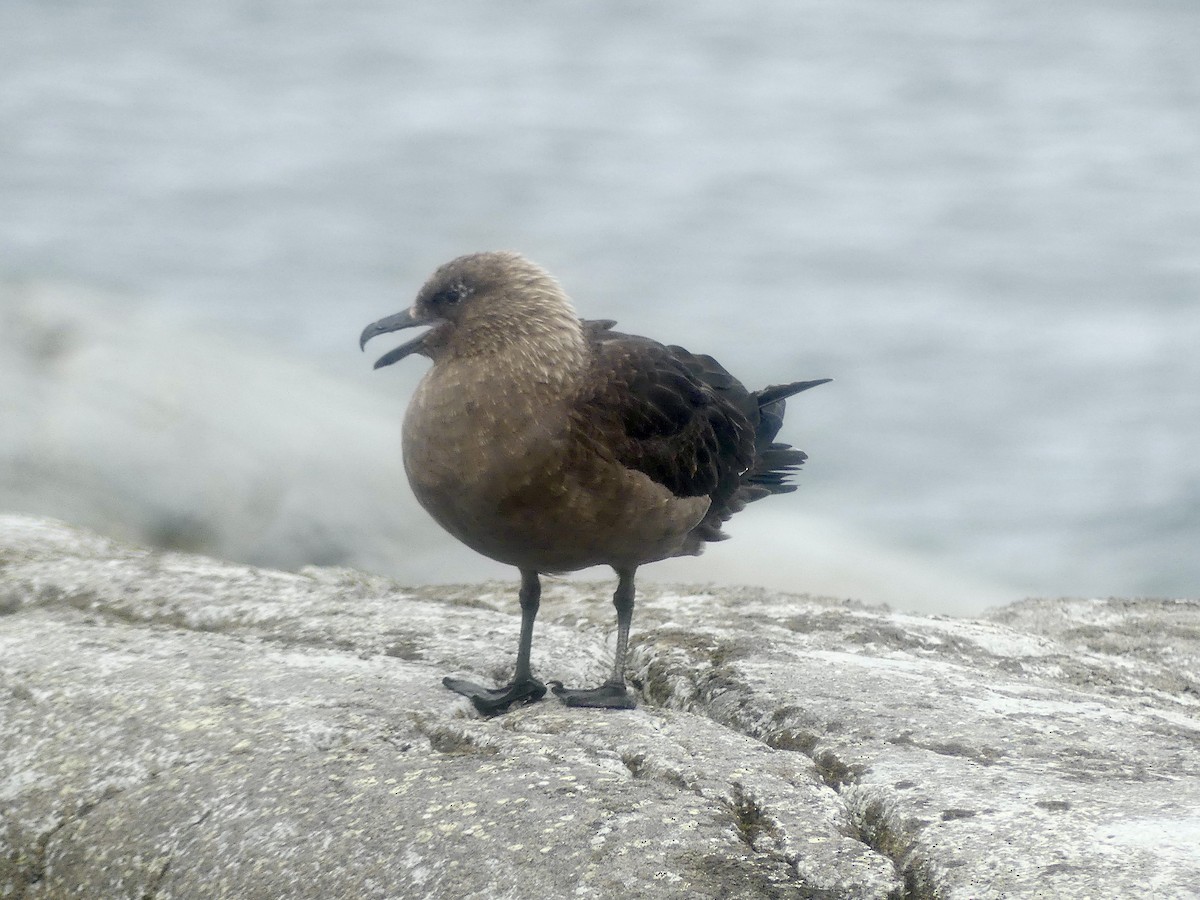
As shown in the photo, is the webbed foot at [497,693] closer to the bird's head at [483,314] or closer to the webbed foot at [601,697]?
the webbed foot at [601,697]

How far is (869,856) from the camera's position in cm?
333

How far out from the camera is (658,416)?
182 inches

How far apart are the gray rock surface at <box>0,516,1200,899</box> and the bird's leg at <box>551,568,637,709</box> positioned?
10 centimetres

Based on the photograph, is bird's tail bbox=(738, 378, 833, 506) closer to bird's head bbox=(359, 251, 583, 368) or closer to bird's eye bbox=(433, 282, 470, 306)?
bird's head bbox=(359, 251, 583, 368)

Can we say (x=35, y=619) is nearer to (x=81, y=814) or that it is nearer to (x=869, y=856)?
(x=81, y=814)

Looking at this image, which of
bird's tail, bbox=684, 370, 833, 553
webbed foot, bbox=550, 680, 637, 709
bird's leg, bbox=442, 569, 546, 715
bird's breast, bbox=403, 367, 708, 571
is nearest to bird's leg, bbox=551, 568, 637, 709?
webbed foot, bbox=550, 680, 637, 709

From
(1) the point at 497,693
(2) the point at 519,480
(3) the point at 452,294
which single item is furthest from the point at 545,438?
(1) the point at 497,693

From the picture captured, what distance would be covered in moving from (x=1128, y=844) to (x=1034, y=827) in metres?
0.23

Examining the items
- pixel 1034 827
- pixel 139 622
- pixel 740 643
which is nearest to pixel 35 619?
pixel 139 622

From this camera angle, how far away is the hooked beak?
464 cm

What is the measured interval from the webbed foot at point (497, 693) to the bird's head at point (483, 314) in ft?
3.86

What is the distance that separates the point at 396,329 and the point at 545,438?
851mm

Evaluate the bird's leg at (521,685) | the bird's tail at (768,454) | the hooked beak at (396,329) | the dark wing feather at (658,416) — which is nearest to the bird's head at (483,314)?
the hooked beak at (396,329)

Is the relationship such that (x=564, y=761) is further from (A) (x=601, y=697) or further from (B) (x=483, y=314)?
(B) (x=483, y=314)
